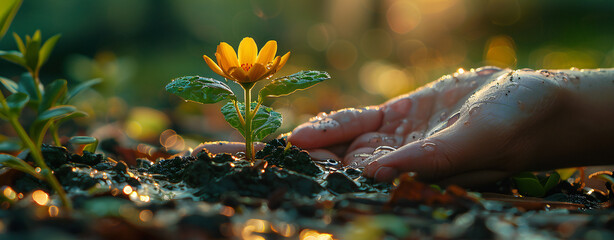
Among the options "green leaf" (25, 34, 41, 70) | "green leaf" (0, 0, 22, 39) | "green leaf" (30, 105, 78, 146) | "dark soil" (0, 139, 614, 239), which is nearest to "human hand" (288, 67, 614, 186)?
"dark soil" (0, 139, 614, 239)

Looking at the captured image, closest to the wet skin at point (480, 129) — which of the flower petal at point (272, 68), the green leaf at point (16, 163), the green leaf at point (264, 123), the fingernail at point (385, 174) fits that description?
the fingernail at point (385, 174)

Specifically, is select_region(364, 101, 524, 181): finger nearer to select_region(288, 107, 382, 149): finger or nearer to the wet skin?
the wet skin

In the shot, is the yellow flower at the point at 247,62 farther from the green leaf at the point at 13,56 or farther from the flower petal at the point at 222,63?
the green leaf at the point at 13,56

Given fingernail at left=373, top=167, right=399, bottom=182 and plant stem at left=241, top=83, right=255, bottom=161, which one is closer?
fingernail at left=373, top=167, right=399, bottom=182

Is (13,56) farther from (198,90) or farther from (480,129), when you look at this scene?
(480,129)

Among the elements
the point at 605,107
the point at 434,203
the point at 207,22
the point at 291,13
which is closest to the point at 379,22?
the point at 291,13

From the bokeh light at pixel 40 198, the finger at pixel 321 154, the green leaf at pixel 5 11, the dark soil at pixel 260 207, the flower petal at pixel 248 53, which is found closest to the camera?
the dark soil at pixel 260 207
